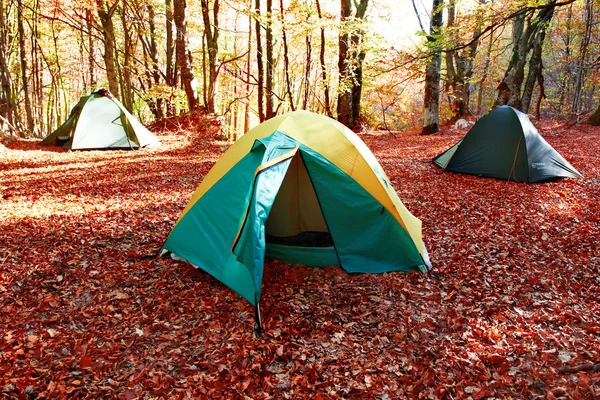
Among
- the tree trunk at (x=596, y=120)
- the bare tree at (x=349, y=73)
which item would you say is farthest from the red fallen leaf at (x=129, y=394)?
the tree trunk at (x=596, y=120)

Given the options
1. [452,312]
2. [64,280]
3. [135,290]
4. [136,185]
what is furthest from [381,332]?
[136,185]

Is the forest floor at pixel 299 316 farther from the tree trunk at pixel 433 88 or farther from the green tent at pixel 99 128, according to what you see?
the tree trunk at pixel 433 88

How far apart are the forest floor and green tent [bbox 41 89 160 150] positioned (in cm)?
512

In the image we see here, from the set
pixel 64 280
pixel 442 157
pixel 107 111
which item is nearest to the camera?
pixel 64 280

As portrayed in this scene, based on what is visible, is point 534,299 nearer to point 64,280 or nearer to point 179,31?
point 64,280

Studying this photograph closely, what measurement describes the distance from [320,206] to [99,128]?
9335 millimetres

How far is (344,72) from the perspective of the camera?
43.5ft

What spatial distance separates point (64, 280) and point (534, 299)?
4937mm

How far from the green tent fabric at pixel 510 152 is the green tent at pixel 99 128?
928 centimetres

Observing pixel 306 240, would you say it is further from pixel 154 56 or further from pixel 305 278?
pixel 154 56

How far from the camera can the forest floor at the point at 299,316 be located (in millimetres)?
2750

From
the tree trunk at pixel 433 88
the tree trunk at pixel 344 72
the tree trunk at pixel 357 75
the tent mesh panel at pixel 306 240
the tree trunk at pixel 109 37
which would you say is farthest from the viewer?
the tree trunk at pixel 357 75

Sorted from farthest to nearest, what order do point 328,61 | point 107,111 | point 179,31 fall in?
1. point 328,61
2. point 179,31
3. point 107,111

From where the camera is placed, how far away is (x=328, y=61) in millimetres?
19672
